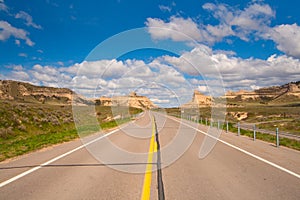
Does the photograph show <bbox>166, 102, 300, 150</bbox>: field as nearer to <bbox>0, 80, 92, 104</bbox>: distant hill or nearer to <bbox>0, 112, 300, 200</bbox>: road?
<bbox>0, 112, 300, 200</bbox>: road

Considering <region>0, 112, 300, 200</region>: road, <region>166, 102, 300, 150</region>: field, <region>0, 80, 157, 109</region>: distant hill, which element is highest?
<region>0, 80, 157, 109</region>: distant hill

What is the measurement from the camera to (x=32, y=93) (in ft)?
431

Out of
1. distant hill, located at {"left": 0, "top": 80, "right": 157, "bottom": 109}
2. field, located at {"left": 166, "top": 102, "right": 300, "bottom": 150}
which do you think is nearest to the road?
field, located at {"left": 166, "top": 102, "right": 300, "bottom": 150}

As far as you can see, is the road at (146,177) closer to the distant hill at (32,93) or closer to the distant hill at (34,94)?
the distant hill at (34,94)

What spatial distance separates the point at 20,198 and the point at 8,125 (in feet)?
55.2

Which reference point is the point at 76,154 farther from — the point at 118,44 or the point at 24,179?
the point at 118,44

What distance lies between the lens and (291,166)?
356 inches

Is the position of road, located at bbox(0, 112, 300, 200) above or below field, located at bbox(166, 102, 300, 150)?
above

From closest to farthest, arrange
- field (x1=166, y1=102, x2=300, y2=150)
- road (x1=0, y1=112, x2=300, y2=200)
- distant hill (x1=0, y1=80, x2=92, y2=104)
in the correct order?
road (x1=0, y1=112, x2=300, y2=200), field (x1=166, y1=102, x2=300, y2=150), distant hill (x1=0, y1=80, x2=92, y2=104)

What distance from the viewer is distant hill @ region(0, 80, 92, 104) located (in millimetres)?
111938

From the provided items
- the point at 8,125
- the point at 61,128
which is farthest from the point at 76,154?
the point at 61,128

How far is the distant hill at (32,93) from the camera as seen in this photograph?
111938 mm

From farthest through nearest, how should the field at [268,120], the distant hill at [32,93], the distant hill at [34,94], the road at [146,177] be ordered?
the distant hill at [32,93] < the distant hill at [34,94] < the field at [268,120] < the road at [146,177]

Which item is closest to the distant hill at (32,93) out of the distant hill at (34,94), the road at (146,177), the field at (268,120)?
the distant hill at (34,94)
